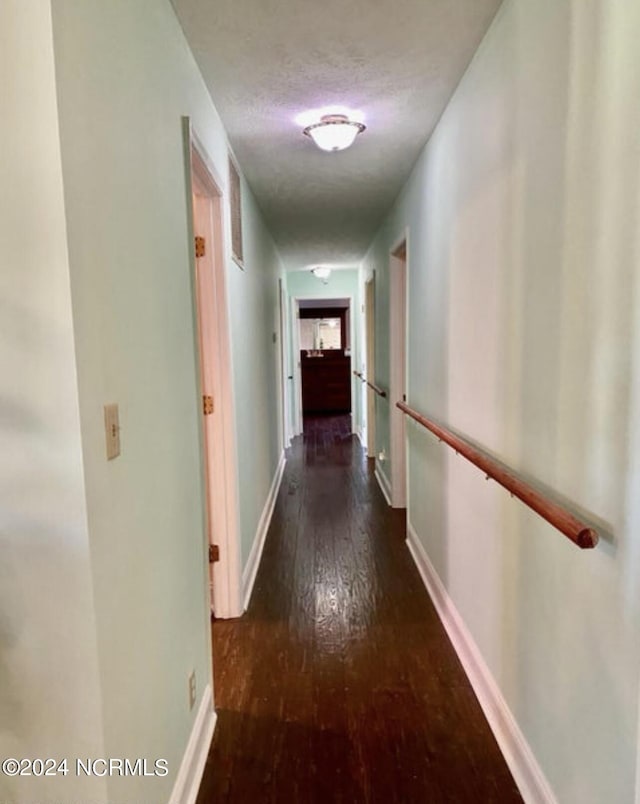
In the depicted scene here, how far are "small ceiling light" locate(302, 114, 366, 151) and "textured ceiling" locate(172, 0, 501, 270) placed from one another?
0.25 feet

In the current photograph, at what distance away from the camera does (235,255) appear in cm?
265

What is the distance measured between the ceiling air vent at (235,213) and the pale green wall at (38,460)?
176cm

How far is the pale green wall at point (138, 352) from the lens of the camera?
A: 35.6 inches

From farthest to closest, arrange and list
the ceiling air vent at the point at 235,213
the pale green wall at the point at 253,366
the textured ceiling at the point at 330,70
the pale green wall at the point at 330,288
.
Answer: the pale green wall at the point at 330,288, the pale green wall at the point at 253,366, the ceiling air vent at the point at 235,213, the textured ceiling at the point at 330,70

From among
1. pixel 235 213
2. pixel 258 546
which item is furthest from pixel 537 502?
pixel 258 546

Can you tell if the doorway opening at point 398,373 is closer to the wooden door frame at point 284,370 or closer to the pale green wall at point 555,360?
the pale green wall at point 555,360

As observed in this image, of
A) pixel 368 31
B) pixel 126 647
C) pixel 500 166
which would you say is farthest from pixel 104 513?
pixel 368 31

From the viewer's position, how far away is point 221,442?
2.39 metres

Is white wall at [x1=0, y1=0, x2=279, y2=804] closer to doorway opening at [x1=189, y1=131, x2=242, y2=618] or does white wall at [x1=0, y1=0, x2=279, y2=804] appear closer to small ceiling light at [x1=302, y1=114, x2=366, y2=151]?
doorway opening at [x1=189, y1=131, x2=242, y2=618]

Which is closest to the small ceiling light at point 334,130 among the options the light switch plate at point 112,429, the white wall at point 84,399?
the white wall at point 84,399

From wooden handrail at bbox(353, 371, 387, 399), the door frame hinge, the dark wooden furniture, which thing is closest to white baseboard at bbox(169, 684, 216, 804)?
the door frame hinge

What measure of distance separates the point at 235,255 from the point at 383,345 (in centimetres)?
219

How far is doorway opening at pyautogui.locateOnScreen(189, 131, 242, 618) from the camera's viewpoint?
2227 millimetres

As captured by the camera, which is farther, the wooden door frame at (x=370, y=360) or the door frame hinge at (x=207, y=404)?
the wooden door frame at (x=370, y=360)
